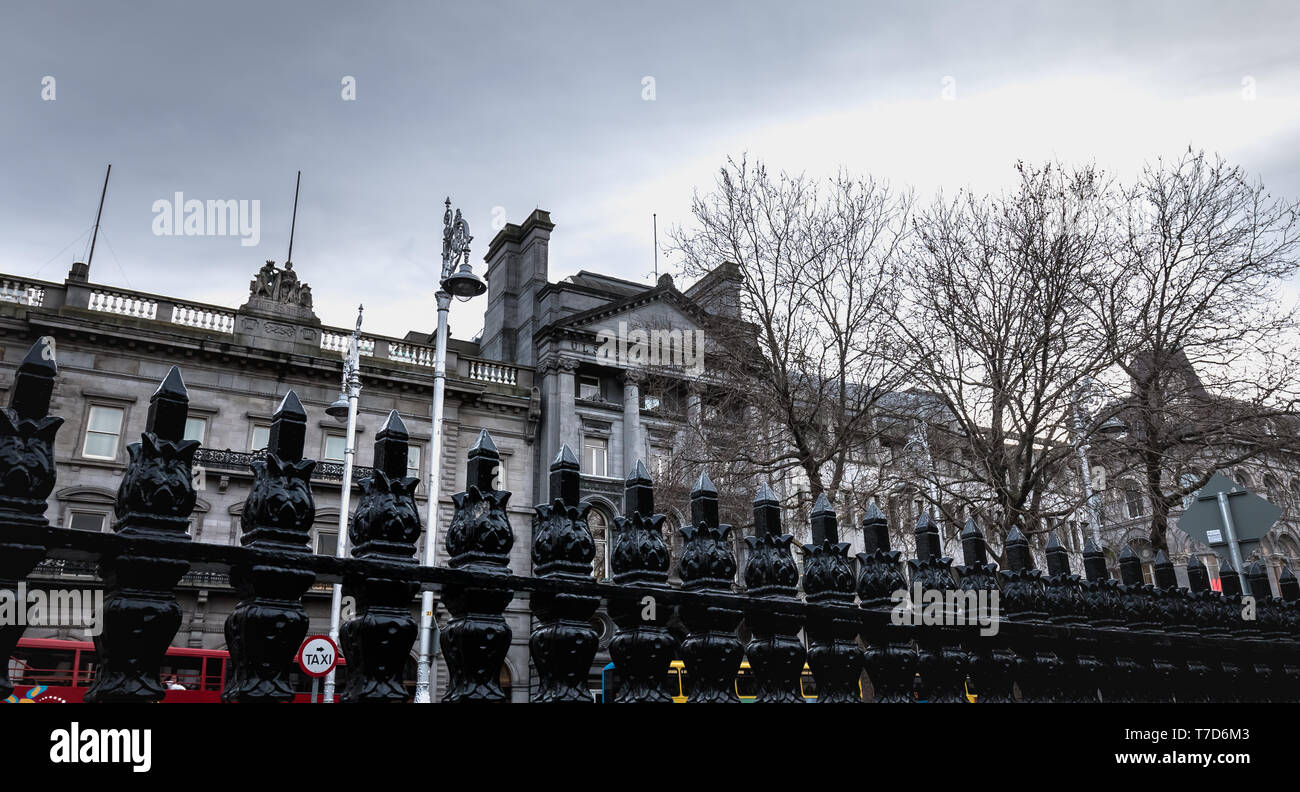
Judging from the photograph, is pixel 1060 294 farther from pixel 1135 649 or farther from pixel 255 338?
pixel 255 338

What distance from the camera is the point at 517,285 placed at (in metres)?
38.5

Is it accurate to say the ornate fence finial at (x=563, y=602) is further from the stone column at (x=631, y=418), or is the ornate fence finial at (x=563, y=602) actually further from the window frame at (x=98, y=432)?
the stone column at (x=631, y=418)

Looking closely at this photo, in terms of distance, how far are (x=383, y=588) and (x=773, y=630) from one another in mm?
1365

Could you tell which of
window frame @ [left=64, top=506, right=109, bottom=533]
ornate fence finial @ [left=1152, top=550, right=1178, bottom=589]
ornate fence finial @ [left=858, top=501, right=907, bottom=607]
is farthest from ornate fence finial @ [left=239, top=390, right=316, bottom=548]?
window frame @ [left=64, top=506, right=109, bottom=533]

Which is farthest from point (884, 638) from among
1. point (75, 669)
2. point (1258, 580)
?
point (75, 669)

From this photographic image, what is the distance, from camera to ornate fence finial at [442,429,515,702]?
236 centimetres

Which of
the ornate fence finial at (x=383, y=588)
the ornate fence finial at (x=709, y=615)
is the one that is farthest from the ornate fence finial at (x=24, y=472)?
the ornate fence finial at (x=709, y=615)

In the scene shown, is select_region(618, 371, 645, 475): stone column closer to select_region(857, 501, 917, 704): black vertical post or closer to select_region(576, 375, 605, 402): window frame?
select_region(576, 375, 605, 402): window frame

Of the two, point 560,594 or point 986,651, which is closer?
point 560,594

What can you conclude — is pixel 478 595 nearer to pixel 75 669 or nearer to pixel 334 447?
pixel 75 669

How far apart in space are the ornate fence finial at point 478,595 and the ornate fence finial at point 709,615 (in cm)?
62
